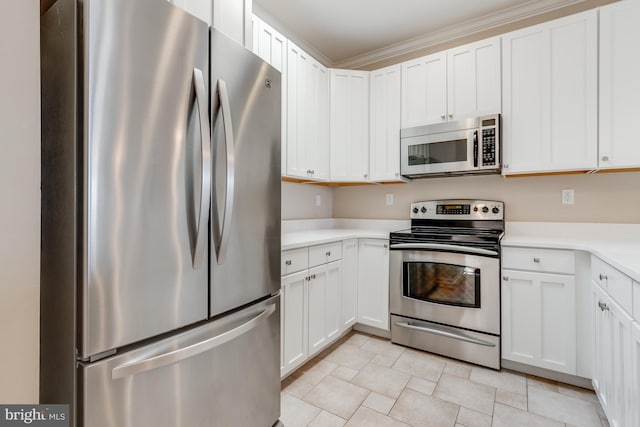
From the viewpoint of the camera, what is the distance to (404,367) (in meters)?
2.18

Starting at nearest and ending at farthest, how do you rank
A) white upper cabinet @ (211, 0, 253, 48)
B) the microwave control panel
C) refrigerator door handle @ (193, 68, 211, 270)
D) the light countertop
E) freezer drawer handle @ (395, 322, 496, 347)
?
refrigerator door handle @ (193, 68, 211, 270) < white upper cabinet @ (211, 0, 253, 48) < the light countertop < freezer drawer handle @ (395, 322, 496, 347) < the microwave control panel

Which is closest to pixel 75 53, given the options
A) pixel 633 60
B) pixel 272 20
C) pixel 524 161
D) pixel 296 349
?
pixel 296 349

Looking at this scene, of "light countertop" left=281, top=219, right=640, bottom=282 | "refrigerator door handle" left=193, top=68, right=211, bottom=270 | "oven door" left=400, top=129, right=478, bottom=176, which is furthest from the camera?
"oven door" left=400, top=129, right=478, bottom=176

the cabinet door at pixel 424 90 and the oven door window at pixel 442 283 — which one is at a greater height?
the cabinet door at pixel 424 90

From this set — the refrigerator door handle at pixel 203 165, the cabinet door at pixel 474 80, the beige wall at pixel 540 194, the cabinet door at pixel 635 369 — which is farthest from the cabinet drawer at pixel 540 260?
the refrigerator door handle at pixel 203 165

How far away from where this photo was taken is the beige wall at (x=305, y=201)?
2.84 meters

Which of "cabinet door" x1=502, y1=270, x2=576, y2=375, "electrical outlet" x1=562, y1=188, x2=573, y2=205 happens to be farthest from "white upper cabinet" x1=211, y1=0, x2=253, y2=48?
"electrical outlet" x1=562, y1=188, x2=573, y2=205

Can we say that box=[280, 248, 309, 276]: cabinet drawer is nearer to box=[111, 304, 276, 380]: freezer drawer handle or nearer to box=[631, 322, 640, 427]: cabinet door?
box=[111, 304, 276, 380]: freezer drawer handle

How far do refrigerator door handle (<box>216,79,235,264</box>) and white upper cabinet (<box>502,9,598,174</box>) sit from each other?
7.04 ft

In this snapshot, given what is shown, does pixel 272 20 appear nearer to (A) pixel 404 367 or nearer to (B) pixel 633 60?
(B) pixel 633 60

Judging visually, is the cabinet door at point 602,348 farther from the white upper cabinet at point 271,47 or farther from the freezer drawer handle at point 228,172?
the white upper cabinet at point 271,47

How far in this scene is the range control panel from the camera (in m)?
2.61
